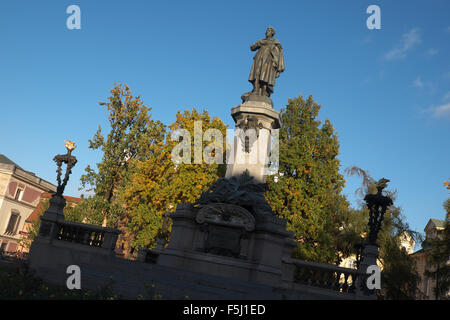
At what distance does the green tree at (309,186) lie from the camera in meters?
29.6

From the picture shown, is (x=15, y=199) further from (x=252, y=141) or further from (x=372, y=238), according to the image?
(x=372, y=238)

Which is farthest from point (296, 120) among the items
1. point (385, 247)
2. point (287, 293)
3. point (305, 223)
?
point (287, 293)

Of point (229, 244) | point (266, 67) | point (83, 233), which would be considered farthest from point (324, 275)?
point (83, 233)

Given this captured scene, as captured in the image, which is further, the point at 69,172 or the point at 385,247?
the point at 385,247

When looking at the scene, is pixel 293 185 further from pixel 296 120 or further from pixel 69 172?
pixel 69 172

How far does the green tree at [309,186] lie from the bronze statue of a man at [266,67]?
1354 centimetres

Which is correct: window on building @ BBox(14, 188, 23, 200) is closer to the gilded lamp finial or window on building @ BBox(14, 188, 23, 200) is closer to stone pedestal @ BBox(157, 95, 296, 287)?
the gilded lamp finial

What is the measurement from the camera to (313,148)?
34156 millimetres

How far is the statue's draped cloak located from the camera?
1862cm

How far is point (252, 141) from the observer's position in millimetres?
17141

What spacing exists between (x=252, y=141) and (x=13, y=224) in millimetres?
48732
